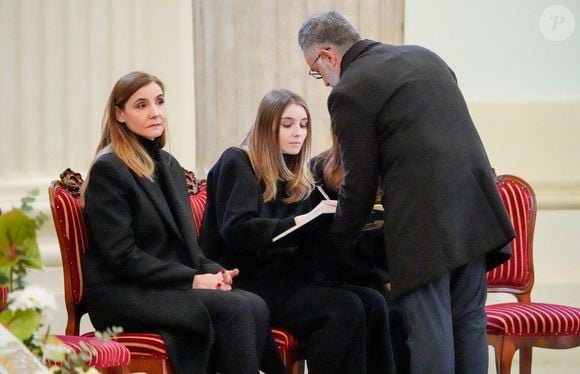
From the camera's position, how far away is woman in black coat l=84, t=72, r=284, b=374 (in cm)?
386

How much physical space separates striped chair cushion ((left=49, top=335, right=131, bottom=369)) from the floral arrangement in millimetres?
1797

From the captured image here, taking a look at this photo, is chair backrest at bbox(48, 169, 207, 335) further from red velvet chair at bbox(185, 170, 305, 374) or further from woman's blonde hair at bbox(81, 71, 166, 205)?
red velvet chair at bbox(185, 170, 305, 374)

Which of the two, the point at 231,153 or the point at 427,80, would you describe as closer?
the point at 427,80

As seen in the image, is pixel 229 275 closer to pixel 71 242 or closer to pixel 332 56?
pixel 71 242

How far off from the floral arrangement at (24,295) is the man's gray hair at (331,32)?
2.52m

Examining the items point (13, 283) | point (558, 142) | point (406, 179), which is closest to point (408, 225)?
point (406, 179)

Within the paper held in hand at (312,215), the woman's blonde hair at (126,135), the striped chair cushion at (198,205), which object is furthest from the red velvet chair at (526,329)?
the woman's blonde hair at (126,135)

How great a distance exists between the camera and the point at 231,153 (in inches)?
178

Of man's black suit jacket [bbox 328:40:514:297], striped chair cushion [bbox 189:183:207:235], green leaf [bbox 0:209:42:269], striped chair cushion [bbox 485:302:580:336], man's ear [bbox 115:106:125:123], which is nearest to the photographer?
green leaf [bbox 0:209:42:269]

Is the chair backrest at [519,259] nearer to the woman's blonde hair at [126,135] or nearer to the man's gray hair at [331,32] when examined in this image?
the man's gray hair at [331,32]

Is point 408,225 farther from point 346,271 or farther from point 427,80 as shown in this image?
point 346,271

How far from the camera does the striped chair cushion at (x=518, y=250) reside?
195 inches

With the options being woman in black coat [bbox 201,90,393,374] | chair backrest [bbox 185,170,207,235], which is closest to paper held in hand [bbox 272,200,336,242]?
woman in black coat [bbox 201,90,393,374]

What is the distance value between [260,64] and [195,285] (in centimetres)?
205
